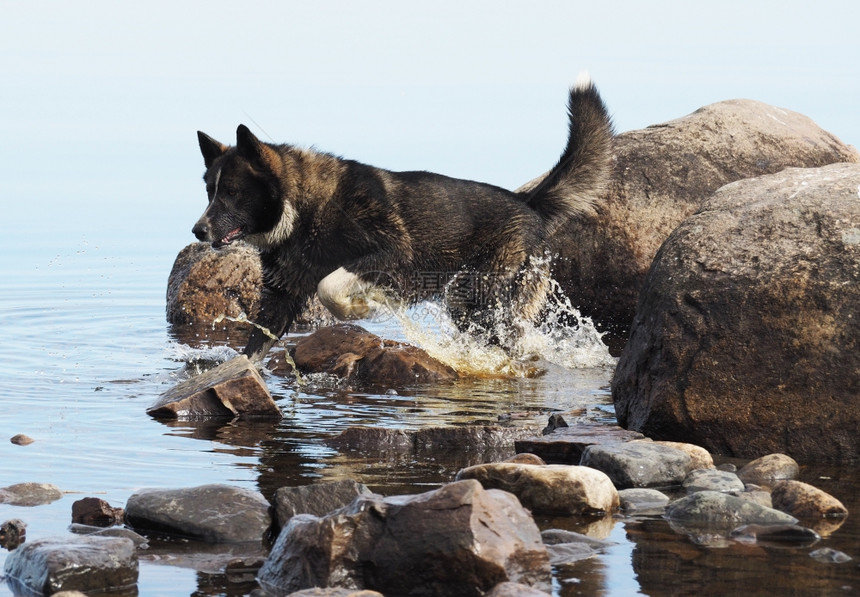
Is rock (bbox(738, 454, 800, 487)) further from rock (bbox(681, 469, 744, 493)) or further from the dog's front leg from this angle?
the dog's front leg

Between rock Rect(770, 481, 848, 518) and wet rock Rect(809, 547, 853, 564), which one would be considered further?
rock Rect(770, 481, 848, 518)

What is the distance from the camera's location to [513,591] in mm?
3537

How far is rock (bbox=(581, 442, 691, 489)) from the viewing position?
203 inches

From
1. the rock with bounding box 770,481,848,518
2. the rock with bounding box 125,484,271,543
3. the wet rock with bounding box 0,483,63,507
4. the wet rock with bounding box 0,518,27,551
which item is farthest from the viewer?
the wet rock with bounding box 0,483,63,507

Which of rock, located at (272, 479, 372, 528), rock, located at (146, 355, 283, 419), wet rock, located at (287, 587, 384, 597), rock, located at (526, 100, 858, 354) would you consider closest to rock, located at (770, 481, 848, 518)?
rock, located at (272, 479, 372, 528)

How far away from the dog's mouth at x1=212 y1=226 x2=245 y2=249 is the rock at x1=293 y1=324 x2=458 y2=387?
38.8 inches

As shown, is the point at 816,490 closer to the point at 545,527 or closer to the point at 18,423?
the point at 545,527

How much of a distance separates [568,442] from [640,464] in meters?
0.49

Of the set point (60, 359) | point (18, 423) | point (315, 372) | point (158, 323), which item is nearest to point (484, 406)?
point (315, 372)

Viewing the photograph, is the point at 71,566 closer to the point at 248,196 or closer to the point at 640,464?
the point at 640,464

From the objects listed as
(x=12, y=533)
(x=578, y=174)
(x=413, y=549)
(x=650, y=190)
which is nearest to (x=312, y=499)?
(x=413, y=549)

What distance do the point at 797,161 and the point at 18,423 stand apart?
762 cm

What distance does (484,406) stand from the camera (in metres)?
7.43

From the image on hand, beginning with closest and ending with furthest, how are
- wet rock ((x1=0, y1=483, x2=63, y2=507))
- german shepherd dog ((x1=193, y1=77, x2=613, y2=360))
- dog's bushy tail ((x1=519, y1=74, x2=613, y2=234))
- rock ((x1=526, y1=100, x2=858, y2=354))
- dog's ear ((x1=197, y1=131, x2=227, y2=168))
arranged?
1. wet rock ((x1=0, y1=483, x2=63, y2=507))
2. german shepherd dog ((x1=193, y1=77, x2=613, y2=360))
3. dog's ear ((x1=197, y1=131, x2=227, y2=168))
4. dog's bushy tail ((x1=519, y1=74, x2=613, y2=234))
5. rock ((x1=526, y1=100, x2=858, y2=354))
